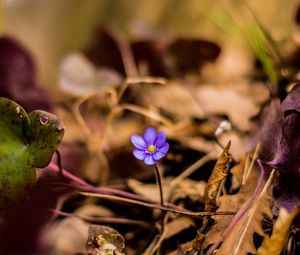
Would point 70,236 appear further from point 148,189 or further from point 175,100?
point 175,100

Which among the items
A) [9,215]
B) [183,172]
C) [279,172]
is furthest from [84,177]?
[279,172]

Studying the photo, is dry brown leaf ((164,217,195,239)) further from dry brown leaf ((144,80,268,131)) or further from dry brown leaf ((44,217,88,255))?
dry brown leaf ((144,80,268,131))

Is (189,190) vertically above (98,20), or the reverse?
(98,20)

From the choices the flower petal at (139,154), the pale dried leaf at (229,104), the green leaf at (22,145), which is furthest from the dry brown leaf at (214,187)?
the pale dried leaf at (229,104)

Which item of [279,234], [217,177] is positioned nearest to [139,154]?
[217,177]

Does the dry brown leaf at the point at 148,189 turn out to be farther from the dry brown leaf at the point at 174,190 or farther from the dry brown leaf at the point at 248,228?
the dry brown leaf at the point at 248,228
